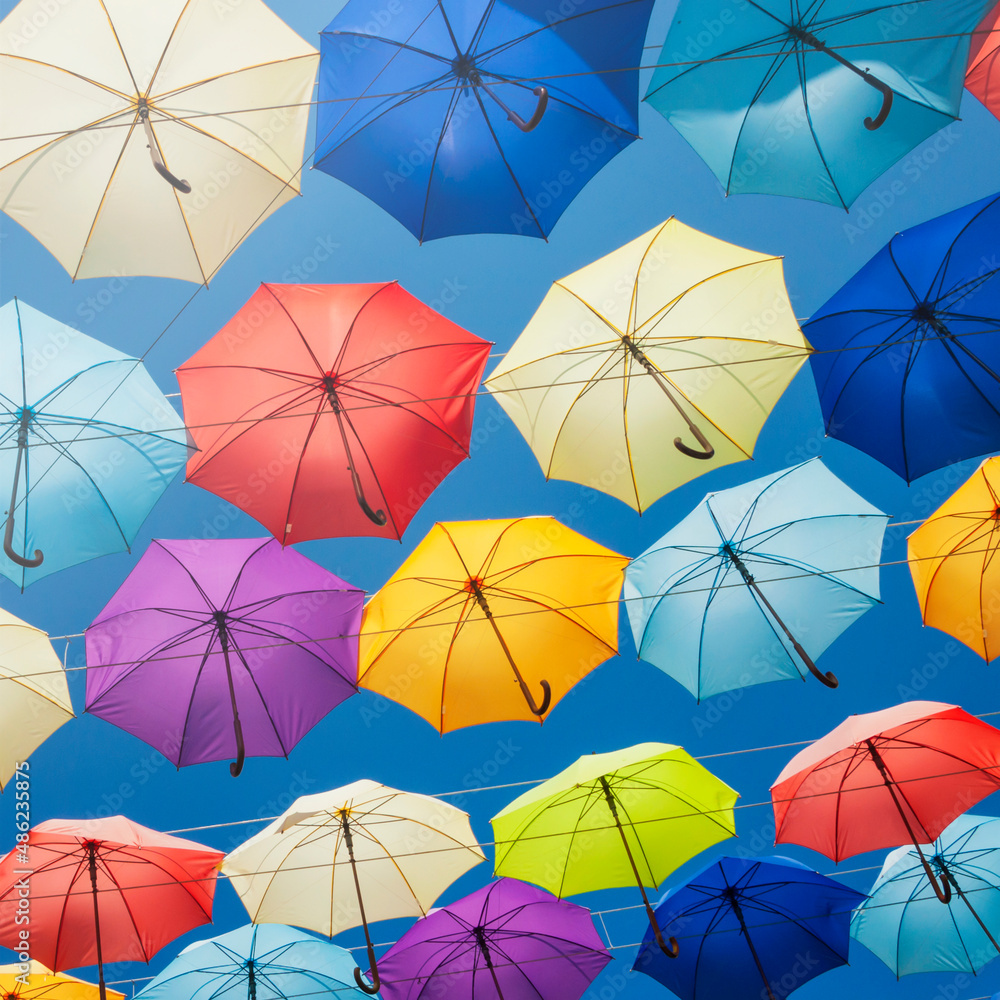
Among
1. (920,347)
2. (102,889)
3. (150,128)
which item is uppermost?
(150,128)

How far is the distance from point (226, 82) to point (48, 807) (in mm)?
9827

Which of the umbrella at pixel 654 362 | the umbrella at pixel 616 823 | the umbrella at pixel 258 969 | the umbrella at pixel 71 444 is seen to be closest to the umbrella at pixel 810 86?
the umbrella at pixel 654 362

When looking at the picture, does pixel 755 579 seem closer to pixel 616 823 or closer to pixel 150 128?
pixel 616 823

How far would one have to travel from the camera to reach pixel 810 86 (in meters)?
6.78

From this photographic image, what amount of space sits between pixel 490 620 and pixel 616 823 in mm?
2262

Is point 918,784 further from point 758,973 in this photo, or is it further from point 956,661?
point 956,661

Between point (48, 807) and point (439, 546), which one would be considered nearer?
point (439, 546)

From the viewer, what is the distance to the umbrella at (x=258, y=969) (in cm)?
832

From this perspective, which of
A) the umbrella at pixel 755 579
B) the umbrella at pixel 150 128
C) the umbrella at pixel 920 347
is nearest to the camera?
the umbrella at pixel 150 128

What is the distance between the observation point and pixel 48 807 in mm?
12016

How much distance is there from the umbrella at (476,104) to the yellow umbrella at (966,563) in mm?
4253

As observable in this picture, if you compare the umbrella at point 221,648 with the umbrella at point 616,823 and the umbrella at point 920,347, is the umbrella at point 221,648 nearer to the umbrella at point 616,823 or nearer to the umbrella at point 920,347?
the umbrella at point 616,823

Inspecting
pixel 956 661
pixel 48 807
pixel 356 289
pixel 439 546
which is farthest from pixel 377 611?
pixel 956 661

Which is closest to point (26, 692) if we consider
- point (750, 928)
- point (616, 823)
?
point (616, 823)
